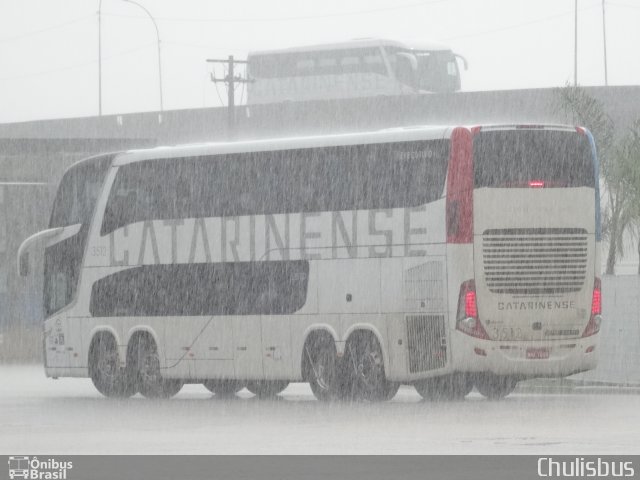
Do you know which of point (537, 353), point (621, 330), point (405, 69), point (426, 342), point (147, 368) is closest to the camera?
point (537, 353)

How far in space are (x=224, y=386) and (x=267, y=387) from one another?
2.45 ft

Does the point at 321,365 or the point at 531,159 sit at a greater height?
the point at 531,159

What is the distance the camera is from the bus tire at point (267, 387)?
91.0 ft

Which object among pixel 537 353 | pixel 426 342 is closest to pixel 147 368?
pixel 426 342

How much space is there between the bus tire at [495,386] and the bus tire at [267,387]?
3362 millimetres

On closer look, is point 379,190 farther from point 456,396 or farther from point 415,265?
point 456,396

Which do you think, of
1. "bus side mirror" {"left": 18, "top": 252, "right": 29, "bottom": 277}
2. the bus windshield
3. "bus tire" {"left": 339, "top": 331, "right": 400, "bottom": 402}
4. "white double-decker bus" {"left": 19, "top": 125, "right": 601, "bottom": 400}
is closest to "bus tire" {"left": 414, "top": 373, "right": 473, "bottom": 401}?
"white double-decker bus" {"left": 19, "top": 125, "right": 601, "bottom": 400}

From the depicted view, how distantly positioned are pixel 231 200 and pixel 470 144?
168 inches

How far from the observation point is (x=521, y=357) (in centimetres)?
2367

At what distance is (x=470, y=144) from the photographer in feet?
77.8

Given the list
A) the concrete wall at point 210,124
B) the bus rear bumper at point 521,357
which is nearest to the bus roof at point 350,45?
the concrete wall at point 210,124

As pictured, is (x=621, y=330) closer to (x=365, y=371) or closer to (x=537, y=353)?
(x=537, y=353)

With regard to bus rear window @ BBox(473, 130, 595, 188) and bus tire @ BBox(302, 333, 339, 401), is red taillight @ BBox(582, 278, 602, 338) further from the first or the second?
bus tire @ BBox(302, 333, 339, 401)
